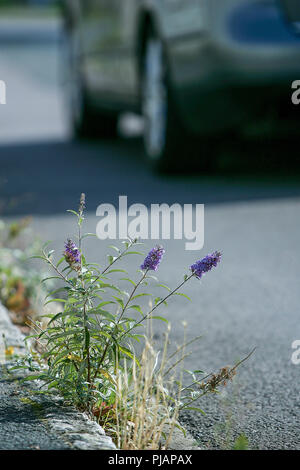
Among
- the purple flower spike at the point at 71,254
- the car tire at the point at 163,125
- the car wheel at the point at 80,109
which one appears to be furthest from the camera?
the car wheel at the point at 80,109

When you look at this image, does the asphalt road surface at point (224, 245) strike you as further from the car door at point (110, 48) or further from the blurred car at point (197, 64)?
the car door at point (110, 48)

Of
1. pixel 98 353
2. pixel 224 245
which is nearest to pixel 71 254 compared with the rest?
pixel 98 353

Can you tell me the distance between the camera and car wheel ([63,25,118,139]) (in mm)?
9750

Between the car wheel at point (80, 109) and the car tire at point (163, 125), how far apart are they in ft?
7.51

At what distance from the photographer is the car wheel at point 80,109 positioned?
32.0 feet

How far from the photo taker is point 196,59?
6.36 meters

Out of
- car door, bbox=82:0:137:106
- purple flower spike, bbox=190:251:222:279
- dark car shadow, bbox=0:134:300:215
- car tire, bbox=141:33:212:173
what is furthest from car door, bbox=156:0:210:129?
purple flower spike, bbox=190:251:222:279

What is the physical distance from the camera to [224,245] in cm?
515

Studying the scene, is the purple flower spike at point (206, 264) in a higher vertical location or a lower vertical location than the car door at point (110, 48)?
lower

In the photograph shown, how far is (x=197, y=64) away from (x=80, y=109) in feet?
12.1

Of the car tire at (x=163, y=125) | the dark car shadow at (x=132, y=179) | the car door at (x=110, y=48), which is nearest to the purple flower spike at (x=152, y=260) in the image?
the dark car shadow at (x=132, y=179)

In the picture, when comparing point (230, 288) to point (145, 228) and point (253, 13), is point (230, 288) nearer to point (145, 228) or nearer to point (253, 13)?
point (145, 228)

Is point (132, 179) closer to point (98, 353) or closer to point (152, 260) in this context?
point (98, 353)
